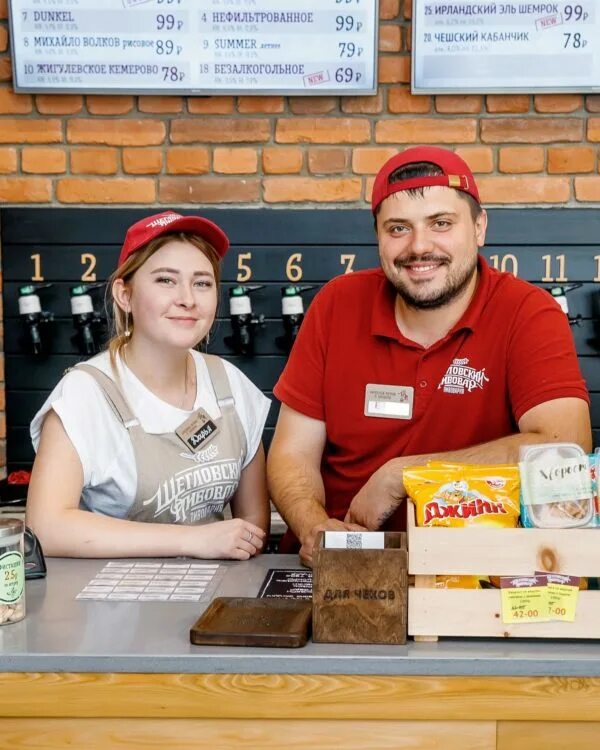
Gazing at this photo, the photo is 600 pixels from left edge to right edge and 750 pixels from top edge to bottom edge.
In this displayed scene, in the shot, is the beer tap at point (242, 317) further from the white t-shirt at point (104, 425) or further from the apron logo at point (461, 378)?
the apron logo at point (461, 378)

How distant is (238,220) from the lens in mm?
2855

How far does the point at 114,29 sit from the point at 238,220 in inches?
28.1

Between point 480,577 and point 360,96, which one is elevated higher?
point 360,96

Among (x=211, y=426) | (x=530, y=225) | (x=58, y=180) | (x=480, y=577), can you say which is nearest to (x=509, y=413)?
(x=211, y=426)

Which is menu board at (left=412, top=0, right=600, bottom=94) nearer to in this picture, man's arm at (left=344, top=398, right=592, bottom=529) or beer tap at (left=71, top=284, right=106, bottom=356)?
beer tap at (left=71, top=284, right=106, bottom=356)

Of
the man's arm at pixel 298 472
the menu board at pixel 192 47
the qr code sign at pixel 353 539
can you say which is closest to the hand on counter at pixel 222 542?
the man's arm at pixel 298 472

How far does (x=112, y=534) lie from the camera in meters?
1.56

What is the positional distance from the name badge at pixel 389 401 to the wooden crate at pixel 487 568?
0.75 meters

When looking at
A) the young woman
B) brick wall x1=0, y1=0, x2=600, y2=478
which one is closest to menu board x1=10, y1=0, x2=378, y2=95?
brick wall x1=0, y1=0, x2=600, y2=478

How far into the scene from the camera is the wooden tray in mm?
1103

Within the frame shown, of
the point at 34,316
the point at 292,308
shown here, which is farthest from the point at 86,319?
the point at 292,308

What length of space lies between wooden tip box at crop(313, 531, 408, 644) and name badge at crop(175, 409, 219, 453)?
2.47 ft

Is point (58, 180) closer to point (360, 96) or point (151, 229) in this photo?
point (360, 96)

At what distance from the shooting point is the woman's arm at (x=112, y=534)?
155 cm
